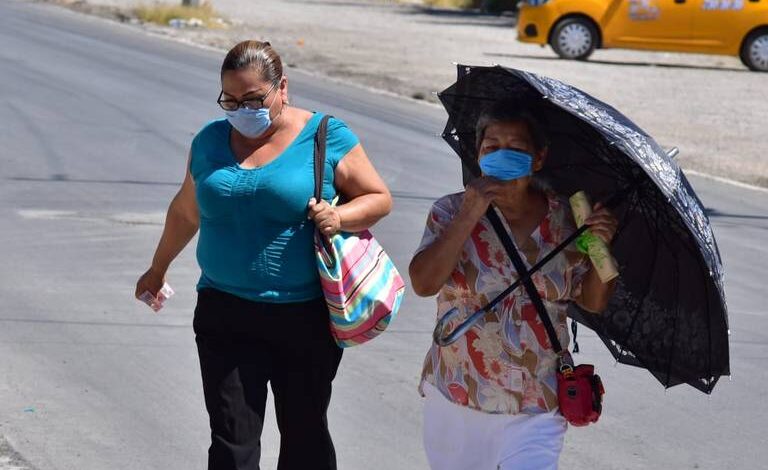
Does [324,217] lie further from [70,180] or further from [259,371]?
[70,180]

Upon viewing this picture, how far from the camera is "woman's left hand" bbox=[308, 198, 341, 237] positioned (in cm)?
457

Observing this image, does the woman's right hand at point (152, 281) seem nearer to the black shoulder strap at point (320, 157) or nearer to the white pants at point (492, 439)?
the black shoulder strap at point (320, 157)

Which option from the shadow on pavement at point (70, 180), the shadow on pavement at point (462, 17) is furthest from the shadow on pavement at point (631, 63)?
the shadow on pavement at point (70, 180)

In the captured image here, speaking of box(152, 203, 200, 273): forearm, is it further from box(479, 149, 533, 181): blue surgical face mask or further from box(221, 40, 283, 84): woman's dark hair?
box(479, 149, 533, 181): blue surgical face mask

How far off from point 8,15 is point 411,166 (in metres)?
19.3

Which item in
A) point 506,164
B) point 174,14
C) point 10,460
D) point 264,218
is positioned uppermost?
point 506,164

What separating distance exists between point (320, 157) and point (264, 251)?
34cm

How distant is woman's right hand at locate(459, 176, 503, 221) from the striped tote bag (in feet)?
2.14

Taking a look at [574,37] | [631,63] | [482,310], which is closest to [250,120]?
[482,310]

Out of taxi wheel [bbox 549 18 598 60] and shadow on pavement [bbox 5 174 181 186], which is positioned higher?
shadow on pavement [bbox 5 174 181 186]

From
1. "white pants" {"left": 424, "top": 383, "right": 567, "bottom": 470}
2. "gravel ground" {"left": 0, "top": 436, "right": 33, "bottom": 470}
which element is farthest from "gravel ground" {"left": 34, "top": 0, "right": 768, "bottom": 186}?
"white pants" {"left": 424, "top": 383, "right": 567, "bottom": 470}

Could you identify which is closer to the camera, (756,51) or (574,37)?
(756,51)

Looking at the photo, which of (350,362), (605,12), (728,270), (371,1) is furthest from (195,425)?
(371,1)

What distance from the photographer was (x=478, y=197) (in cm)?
409
